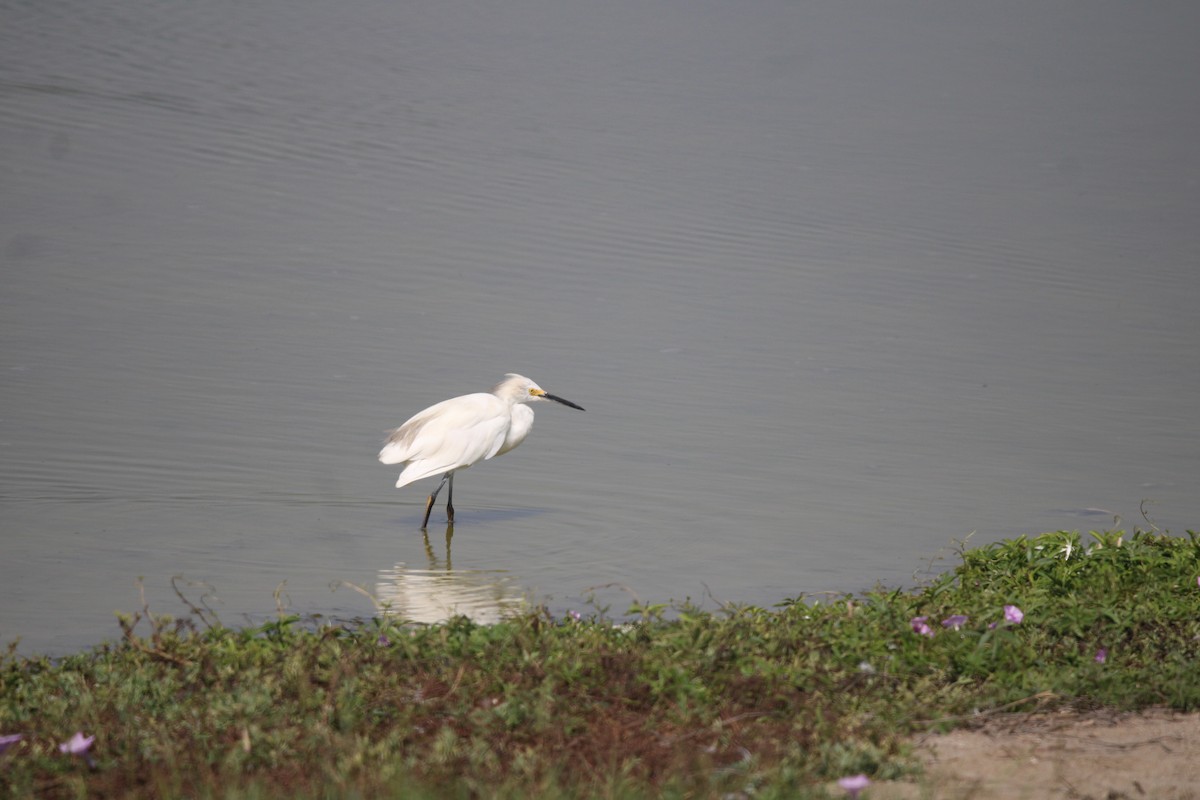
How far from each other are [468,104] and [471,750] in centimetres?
1597

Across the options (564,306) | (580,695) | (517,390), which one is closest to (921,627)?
(580,695)

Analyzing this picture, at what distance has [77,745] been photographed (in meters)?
3.84

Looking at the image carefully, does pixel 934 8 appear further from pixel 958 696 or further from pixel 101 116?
pixel 958 696

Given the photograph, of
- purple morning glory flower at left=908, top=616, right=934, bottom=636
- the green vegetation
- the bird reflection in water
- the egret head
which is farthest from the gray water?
purple morning glory flower at left=908, top=616, right=934, bottom=636

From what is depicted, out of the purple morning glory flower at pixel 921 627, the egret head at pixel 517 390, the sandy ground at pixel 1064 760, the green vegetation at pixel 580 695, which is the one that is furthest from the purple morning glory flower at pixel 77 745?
the egret head at pixel 517 390

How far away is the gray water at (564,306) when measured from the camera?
281 inches

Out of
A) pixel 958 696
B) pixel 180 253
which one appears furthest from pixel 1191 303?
pixel 958 696

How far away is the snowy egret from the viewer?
7.70m

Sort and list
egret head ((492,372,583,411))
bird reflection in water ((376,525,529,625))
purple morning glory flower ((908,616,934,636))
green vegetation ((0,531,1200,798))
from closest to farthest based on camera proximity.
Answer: green vegetation ((0,531,1200,798))
purple morning glory flower ((908,616,934,636))
bird reflection in water ((376,525,529,625))
egret head ((492,372,583,411))

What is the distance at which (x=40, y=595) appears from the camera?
6.10 m

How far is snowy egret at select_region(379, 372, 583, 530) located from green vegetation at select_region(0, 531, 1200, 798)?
2559mm

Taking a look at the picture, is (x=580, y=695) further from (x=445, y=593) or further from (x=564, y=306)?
(x=564, y=306)

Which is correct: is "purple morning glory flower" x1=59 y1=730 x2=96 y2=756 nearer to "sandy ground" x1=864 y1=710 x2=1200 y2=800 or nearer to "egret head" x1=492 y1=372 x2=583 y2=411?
"sandy ground" x1=864 y1=710 x2=1200 y2=800

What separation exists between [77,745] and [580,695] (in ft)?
4.36
